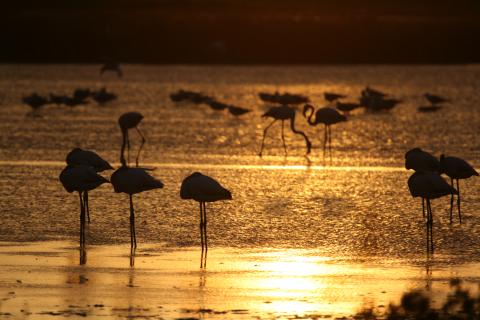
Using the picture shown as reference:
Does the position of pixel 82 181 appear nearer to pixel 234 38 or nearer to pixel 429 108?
pixel 429 108

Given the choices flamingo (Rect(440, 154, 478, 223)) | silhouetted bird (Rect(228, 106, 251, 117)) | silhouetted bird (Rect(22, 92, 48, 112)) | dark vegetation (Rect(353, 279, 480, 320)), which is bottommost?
dark vegetation (Rect(353, 279, 480, 320))

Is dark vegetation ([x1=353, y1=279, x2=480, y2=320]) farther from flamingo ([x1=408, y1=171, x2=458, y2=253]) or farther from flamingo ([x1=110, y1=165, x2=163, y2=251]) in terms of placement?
flamingo ([x1=110, y1=165, x2=163, y2=251])

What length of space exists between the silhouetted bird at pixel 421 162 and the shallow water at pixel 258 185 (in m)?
0.49

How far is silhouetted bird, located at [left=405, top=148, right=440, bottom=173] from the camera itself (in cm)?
1365

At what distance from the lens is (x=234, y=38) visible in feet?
173

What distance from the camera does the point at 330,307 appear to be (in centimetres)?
927

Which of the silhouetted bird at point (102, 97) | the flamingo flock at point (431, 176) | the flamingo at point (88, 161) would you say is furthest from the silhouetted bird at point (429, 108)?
the flamingo at point (88, 161)

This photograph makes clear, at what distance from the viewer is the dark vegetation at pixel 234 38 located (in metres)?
50.2

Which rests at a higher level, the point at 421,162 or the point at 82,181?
the point at 421,162

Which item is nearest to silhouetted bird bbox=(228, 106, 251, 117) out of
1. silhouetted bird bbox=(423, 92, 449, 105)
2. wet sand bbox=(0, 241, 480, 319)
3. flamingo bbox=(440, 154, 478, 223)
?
silhouetted bird bbox=(423, 92, 449, 105)

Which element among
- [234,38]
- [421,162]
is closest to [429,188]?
[421,162]

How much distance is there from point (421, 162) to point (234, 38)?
39.4m

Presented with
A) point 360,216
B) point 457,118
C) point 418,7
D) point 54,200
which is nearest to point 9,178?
point 54,200

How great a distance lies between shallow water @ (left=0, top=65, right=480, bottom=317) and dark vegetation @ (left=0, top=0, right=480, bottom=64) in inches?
664
